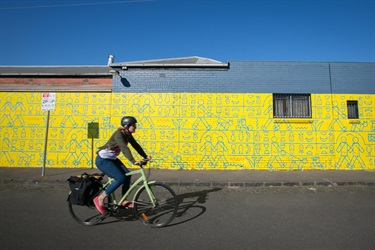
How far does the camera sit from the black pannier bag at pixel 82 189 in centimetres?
337

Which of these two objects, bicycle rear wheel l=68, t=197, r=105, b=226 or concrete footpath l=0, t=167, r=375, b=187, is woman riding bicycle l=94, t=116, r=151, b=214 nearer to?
bicycle rear wheel l=68, t=197, r=105, b=226

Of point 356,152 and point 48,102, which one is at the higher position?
point 48,102

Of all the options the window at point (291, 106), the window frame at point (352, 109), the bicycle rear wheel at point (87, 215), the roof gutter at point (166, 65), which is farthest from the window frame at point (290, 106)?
the bicycle rear wheel at point (87, 215)

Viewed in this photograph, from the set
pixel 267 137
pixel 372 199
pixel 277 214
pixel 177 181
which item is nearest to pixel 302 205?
pixel 277 214

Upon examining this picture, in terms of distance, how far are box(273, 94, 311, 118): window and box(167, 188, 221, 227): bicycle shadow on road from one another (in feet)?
15.2

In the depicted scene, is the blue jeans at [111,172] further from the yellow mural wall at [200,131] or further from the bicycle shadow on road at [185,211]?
the yellow mural wall at [200,131]

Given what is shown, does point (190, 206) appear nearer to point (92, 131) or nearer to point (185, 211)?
point (185, 211)

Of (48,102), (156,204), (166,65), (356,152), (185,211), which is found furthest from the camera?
(166,65)

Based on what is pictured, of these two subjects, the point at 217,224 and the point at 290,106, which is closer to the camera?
the point at 217,224

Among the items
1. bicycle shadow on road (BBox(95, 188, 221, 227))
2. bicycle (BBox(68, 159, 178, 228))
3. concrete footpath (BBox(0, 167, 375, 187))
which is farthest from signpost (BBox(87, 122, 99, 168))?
bicycle (BBox(68, 159, 178, 228))

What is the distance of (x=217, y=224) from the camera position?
11.6 feet

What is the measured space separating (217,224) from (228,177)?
3.40 m

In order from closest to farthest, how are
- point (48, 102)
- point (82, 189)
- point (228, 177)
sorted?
point (82, 189), point (228, 177), point (48, 102)

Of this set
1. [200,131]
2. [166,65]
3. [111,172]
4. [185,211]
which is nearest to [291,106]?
[200,131]
